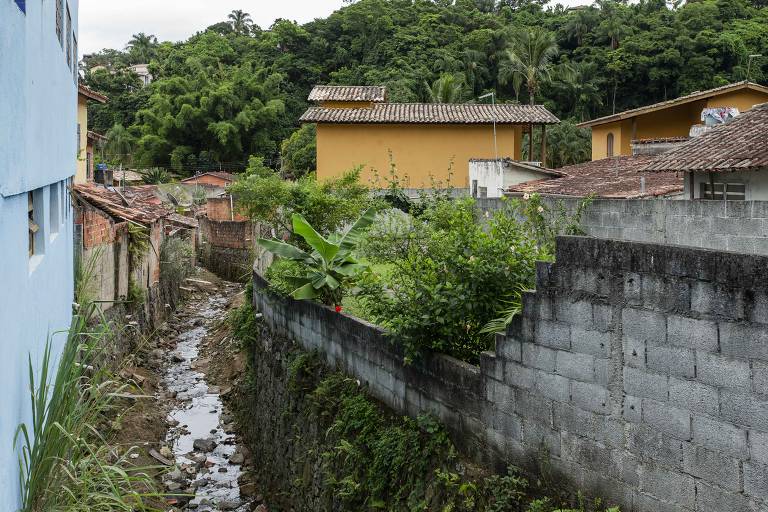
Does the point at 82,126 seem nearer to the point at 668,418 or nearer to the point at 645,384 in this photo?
the point at 645,384

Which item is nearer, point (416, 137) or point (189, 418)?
point (189, 418)

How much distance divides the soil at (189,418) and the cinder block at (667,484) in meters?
4.98

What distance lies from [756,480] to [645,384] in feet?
3.13

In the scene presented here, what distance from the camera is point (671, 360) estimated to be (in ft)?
16.5

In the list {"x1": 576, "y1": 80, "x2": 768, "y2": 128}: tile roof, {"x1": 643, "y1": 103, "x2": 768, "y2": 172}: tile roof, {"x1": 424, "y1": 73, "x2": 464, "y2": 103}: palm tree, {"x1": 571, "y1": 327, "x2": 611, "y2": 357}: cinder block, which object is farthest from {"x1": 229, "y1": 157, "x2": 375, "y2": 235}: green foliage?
{"x1": 424, "y1": 73, "x2": 464, "y2": 103}: palm tree

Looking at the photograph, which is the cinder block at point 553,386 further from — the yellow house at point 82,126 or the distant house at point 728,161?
the yellow house at point 82,126

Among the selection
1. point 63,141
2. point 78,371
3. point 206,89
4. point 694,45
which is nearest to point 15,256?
point 78,371

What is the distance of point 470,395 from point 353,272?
5217 millimetres

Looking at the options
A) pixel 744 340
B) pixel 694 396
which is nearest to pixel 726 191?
pixel 694 396

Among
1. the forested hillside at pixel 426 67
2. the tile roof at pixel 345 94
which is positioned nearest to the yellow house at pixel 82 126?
the tile roof at pixel 345 94

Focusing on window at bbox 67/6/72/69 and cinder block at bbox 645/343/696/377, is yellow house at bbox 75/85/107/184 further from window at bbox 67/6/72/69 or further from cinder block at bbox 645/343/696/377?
cinder block at bbox 645/343/696/377

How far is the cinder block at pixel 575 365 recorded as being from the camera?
18.7ft

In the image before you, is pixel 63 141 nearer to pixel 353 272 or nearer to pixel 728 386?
pixel 353 272

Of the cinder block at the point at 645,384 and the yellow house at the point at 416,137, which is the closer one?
the cinder block at the point at 645,384
